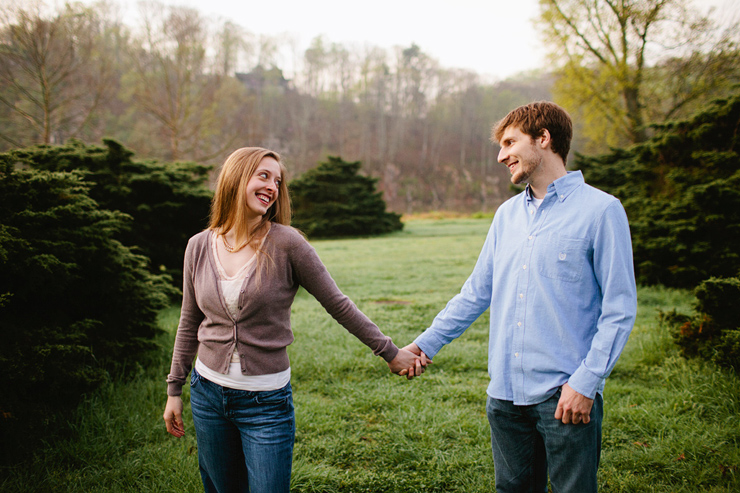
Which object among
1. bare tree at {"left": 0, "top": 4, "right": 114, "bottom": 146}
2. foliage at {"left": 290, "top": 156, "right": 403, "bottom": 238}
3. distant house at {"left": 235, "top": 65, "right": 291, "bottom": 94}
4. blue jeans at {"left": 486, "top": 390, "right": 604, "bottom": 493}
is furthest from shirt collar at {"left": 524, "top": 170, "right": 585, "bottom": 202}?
distant house at {"left": 235, "top": 65, "right": 291, "bottom": 94}

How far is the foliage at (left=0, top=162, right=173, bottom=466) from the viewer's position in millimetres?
3074

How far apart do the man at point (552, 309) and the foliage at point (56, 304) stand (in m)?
2.98

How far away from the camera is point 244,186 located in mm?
2045

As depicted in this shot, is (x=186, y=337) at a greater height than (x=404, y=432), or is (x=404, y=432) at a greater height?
(x=186, y=337)

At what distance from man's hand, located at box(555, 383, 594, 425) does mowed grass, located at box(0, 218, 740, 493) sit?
147cm

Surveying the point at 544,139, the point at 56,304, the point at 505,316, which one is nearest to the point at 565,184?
the point at 544,139

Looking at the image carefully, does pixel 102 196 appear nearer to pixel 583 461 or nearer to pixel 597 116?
pixel 583 461

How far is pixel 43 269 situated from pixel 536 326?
11.7 ft

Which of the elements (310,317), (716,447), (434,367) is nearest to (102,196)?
(310,317)

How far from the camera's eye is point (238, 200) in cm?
205

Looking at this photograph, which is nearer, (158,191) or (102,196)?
(102,196)

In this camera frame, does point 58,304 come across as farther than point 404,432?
Yes

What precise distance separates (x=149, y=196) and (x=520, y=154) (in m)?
7.63

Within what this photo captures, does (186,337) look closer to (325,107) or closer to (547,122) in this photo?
(547,122)
